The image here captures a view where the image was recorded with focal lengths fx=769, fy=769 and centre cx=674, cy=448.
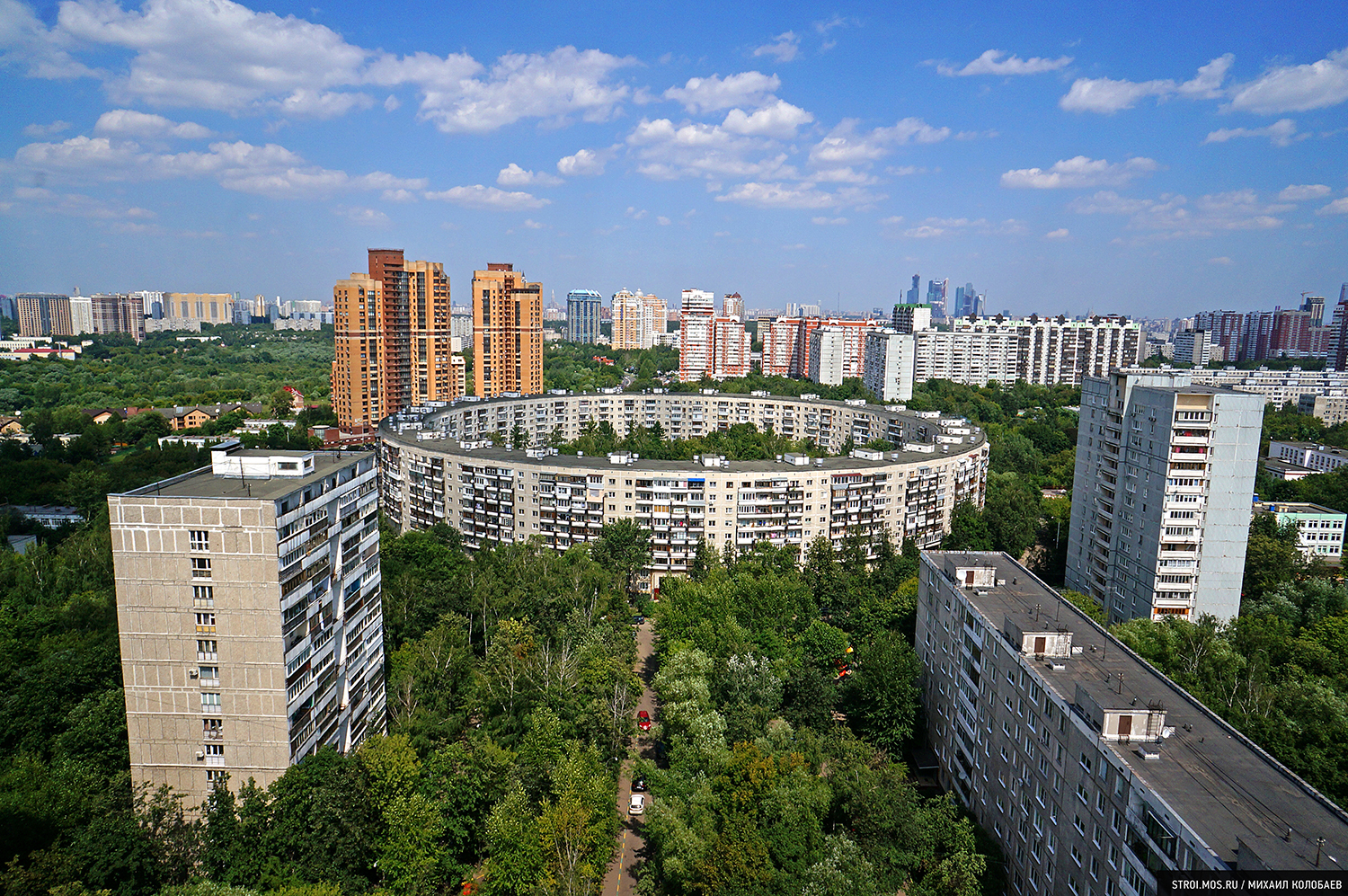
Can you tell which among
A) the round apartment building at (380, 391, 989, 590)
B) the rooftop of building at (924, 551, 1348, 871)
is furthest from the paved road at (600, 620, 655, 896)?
the rooftop of building at (924, 551, 1348, 871)

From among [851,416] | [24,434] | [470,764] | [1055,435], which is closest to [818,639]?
[470,764]

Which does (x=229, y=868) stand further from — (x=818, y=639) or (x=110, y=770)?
(x=818, y=639)

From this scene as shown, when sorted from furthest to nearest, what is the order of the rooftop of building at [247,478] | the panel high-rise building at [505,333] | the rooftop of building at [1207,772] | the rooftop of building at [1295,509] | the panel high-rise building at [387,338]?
the panel high-rise building at [505,333] < the panel high-rise building at [387,338] < the rooftop of building at [1295,509] < the rooftop of building at [247,478] < the rooftop of building at [1207,772]

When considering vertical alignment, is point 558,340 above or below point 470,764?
Answer: above

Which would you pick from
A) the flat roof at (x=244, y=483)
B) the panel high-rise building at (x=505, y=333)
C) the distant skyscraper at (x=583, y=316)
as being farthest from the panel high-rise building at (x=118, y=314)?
the flat roof at (x=244, y=483)

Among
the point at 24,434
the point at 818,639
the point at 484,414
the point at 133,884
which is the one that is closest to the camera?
the point at 133,884

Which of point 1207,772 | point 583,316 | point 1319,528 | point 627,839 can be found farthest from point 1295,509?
point 583,316

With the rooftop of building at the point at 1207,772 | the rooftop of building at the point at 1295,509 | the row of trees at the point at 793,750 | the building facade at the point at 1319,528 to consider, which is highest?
the rooftop of building at the point at 1207,772

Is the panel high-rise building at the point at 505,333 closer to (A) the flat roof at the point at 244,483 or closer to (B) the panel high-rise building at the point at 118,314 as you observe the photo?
(A) the flat roof at the point at 244,483
